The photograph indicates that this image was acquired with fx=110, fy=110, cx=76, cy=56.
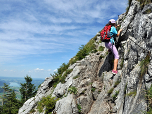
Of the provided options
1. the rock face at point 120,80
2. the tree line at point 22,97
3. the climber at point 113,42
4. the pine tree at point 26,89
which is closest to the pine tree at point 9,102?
the tree line at point 22,97

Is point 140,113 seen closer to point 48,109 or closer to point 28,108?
point 48,109

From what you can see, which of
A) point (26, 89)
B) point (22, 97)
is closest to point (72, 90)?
point (26, 89)

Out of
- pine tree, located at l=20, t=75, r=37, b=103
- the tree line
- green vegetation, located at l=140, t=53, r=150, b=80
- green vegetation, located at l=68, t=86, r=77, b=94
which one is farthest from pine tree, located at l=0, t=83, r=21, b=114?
green vegetation, located at l=140, t=53, r=150, b=80

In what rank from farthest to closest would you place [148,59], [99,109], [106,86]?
1. [106,86]
2. [99,109]
3. [148,59]

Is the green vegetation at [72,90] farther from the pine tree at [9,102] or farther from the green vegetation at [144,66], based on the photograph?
the pine tree at [9,102]

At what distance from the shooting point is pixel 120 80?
311 inches

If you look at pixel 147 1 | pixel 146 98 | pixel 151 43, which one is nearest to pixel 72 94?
pixel 146 98

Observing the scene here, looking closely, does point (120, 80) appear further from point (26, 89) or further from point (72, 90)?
point (26, 89)

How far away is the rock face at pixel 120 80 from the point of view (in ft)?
16.4

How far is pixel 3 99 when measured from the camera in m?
51.1

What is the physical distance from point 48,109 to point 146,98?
808 centimetres

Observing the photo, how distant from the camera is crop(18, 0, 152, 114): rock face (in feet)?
16.4

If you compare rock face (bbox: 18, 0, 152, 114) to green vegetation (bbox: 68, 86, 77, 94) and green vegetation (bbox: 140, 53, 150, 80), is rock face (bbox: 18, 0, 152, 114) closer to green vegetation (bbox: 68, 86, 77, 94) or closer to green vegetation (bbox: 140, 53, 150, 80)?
green vegetation (bbox: 140, 53, 150, 80)

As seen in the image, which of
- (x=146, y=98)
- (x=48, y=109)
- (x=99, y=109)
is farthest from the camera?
(x=48, y=109)
